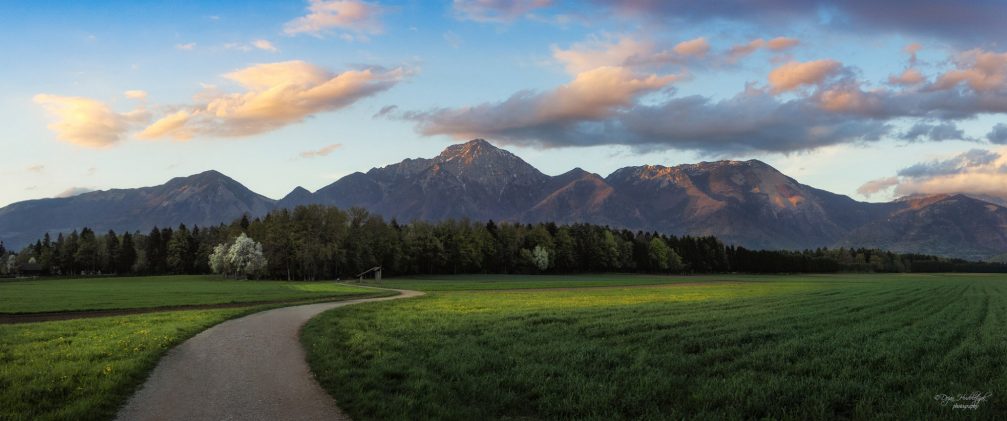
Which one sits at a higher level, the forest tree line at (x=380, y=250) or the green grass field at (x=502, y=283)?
the forest tree line at (x=380, y=250)

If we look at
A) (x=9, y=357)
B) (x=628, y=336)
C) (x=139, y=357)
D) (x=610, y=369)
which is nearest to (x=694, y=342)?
(x=628, y=336)

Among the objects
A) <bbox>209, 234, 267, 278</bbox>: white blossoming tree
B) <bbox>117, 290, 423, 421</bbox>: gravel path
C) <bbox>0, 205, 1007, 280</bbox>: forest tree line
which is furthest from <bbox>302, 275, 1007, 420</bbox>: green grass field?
<bbox>0, 205, 1007, 280</bbox>: forest tree line

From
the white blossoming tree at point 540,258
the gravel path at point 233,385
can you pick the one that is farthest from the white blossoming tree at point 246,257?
the gravel path at point 233,385

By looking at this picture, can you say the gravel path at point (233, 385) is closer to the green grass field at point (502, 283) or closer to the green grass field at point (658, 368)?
the green grass field at point (658, 368)

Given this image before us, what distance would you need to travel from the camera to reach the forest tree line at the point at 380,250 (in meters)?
114

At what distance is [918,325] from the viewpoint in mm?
23594

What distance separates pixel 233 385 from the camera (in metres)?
12.6

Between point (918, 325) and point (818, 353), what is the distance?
463 inches

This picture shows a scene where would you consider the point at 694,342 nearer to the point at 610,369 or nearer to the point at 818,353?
the point at 818,353

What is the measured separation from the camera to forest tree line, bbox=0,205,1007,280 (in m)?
114

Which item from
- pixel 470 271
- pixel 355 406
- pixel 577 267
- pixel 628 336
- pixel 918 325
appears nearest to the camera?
pixel 355 406
